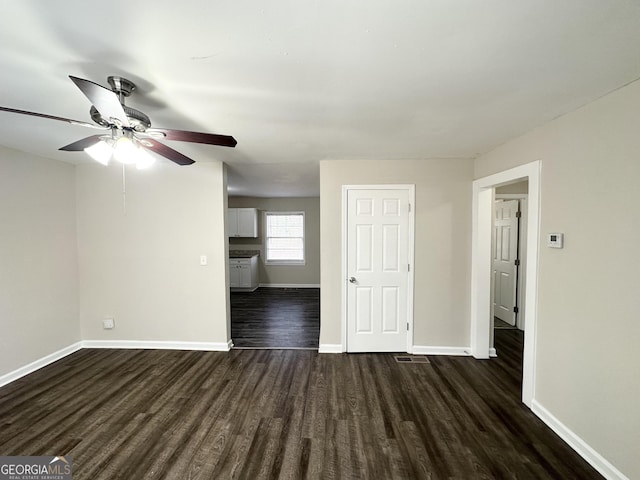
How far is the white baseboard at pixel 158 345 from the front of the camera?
329cm

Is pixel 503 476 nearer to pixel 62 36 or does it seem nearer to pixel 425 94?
pixel 425 94

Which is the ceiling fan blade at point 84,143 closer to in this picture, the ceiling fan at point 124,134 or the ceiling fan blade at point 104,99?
the ceiling fan at point 124,134

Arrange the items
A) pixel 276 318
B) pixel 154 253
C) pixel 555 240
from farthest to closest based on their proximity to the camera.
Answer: pixel 276 318
pixel 154 253
pixel 555 240

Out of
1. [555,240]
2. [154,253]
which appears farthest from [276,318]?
[555,240]

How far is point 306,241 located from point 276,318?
2.72 metres

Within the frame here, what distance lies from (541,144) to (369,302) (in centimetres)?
223

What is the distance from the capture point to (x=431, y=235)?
10.2 ft

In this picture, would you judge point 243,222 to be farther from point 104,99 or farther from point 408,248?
point 104,99

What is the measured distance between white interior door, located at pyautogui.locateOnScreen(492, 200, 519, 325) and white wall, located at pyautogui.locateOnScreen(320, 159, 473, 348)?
1.25 metres

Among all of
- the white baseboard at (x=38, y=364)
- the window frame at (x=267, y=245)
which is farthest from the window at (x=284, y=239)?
the white baseboard at (x=38, y=364)

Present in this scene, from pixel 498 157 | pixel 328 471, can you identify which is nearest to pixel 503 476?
pixel 328 471

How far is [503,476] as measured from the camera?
5.23ft

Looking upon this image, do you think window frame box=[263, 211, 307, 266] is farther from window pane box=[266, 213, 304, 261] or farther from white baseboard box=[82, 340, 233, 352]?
white baseboard box=[82, 340, 233, 352]

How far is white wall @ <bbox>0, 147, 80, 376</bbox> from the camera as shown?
102 inches
